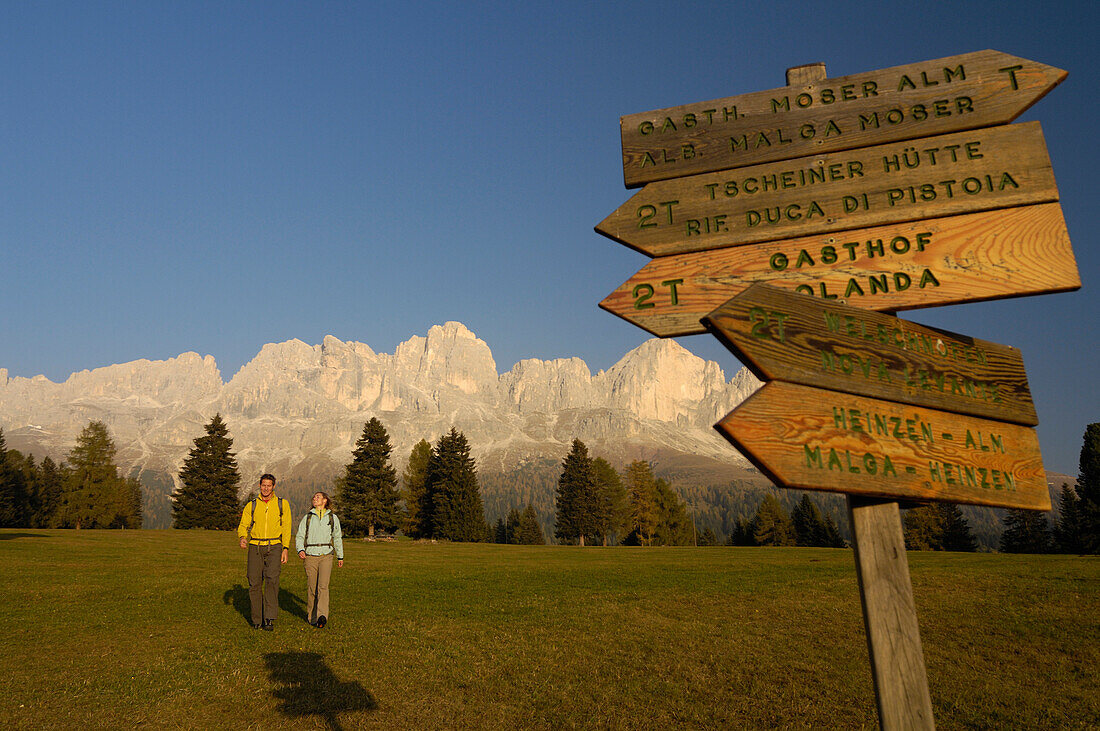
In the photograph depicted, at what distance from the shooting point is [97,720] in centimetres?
641

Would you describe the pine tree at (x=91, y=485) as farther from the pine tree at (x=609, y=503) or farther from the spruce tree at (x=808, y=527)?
the spruce tree at (x=808, y=527)

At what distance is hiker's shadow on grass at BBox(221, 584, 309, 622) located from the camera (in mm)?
12920

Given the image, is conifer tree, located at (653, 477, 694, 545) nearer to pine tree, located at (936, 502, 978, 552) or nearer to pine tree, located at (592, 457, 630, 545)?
pine tree, located at (592, 457, 630, 545)

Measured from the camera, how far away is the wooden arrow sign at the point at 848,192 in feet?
12.4

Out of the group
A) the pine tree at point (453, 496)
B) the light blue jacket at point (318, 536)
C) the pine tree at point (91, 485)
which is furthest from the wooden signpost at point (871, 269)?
the pine tree at point (91, 485)

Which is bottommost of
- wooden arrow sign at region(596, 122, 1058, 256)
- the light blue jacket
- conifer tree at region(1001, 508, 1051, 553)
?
conifer tree at region(1001, 508, 1051, 553)

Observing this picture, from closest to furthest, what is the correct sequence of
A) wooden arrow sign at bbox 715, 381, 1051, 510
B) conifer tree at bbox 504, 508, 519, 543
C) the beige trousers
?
wooden arrow sign at bbox 715, 381, 1051, 510
the beige trousers
conifer tree at bbox 504, 508, 519, 543

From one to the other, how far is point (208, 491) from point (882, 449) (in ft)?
250

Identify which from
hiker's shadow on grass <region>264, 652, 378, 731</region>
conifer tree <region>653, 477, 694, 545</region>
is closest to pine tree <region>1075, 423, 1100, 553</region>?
conifer tree <region>653, 477, 694, 545</region>

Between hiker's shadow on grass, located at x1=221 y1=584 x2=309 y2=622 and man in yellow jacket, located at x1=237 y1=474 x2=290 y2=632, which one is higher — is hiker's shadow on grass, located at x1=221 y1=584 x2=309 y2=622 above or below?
below

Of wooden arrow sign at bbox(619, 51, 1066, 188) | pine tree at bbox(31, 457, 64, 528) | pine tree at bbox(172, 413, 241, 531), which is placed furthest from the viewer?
pine tree at bbox(31, 457, 64, 528)

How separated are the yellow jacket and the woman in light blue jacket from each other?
1.24 feet

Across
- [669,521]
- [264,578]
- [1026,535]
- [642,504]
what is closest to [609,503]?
[642,504]

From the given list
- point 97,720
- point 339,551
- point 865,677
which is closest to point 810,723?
point 865,677
